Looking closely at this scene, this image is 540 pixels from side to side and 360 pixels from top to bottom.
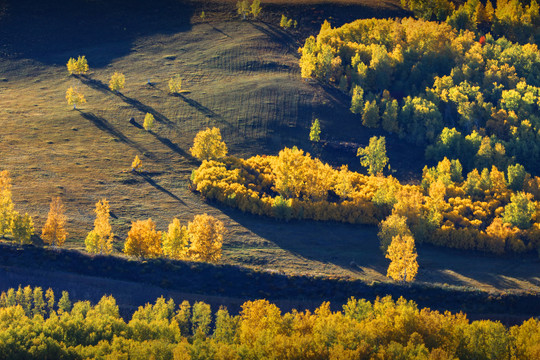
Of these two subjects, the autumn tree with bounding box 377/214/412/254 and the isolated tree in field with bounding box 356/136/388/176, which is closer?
the autumn tree with bounding box 377/214/412/254

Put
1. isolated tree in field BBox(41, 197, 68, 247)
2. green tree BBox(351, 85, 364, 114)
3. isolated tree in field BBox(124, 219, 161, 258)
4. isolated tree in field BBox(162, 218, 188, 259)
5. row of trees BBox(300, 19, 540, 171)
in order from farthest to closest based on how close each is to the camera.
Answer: green tree BBox(351, 85, 364, 114), row of trees BBox(300, 19, 540, 171), isolated tree in field BBox(162, 218, 188, 259), isolated tree in field BBox(124, 219, 161, 258), isolated tree in field BBox(41, 197, 68, 247)

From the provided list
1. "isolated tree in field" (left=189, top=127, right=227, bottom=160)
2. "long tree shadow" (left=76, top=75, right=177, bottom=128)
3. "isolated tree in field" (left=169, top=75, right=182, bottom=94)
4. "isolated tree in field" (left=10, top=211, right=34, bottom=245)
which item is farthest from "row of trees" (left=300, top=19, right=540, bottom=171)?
"isolated tree in field" (left=10, top=211, right=34, bottom=245)

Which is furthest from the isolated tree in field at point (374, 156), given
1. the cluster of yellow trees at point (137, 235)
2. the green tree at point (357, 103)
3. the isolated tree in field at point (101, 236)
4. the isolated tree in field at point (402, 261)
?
the isolated tree in field at point (101, 236)

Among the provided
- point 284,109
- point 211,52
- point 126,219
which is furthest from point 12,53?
point 126,219

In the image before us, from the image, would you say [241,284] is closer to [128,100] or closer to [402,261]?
[402,261]

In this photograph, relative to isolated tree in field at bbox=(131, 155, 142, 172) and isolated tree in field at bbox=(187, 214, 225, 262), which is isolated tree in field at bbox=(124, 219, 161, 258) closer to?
isolated tree in field at bbox=(187, 214, 225, 262)

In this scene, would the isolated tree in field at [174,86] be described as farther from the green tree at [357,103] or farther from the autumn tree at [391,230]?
the autumn tree at [391,230]
